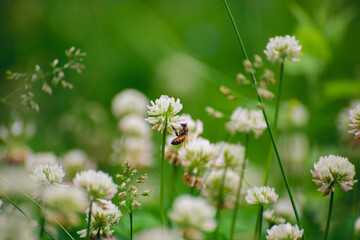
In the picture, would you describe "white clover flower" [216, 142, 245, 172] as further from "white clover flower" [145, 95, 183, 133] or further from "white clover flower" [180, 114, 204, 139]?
"white clover flower" [145, 95, 183, 133]

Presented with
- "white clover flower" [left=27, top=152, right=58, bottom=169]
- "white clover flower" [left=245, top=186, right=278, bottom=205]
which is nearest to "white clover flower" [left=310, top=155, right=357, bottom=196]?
"white clover flower" [left=245, top=186, right=278, bottom=205]

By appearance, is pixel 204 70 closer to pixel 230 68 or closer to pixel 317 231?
pixel 317 231

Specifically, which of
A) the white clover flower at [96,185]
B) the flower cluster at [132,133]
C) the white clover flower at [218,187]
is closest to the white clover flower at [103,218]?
the white clover flower at [96,185]

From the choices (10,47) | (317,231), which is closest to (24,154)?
(317,231)

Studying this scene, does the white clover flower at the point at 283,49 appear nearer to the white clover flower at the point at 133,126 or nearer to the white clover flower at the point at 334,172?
the white clover flower at the point at 334,172

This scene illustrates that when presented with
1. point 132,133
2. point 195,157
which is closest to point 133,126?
point 132,133

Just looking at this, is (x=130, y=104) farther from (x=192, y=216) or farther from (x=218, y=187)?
(x=192, y=216)

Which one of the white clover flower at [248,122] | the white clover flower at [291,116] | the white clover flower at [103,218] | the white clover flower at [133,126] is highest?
the white clover flower at [291,116]
